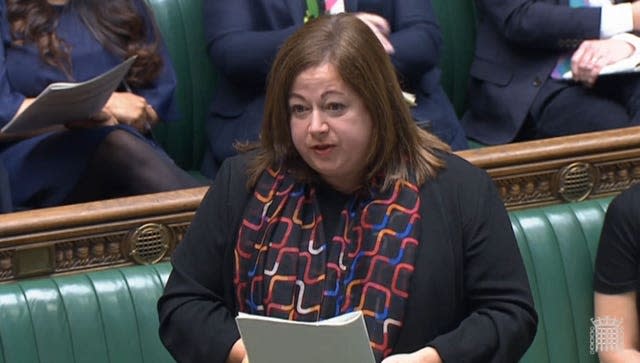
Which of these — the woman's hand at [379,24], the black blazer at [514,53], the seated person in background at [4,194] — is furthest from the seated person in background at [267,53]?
the seated person in background at [4,194]

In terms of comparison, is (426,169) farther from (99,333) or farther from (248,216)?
(99,333)

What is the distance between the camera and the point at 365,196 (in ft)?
8.05

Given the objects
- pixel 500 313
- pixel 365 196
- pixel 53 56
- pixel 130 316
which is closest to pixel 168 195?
pixel 130 316

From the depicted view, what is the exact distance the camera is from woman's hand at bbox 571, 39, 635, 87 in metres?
3.58

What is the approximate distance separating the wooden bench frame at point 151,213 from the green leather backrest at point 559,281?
0.08 m

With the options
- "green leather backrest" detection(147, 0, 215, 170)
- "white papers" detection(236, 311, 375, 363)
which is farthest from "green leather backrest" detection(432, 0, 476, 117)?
"white papers" detection(236, 311, 375, 363)

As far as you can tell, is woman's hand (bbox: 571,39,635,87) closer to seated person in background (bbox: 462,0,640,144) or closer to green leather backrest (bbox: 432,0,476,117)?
seated person in background (bbox: 462,0,640,144)

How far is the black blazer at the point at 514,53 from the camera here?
3646mm

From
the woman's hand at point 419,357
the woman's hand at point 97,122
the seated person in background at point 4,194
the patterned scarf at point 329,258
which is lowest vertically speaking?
the seated person in background at point 4,194

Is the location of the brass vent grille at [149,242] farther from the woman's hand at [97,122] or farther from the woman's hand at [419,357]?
the woman's hand at [419,357]

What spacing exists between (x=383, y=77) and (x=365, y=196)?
20cm

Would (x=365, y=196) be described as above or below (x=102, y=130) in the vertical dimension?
above

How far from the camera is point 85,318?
2941mm

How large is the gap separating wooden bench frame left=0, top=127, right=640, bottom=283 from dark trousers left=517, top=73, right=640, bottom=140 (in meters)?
0.29
